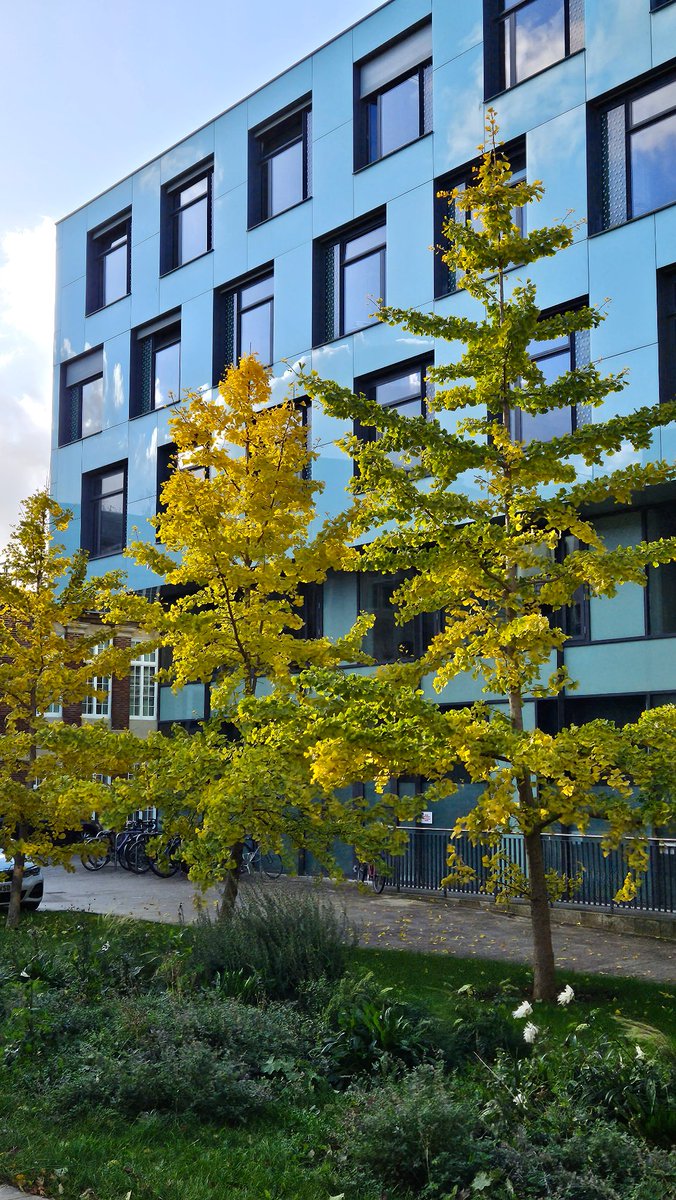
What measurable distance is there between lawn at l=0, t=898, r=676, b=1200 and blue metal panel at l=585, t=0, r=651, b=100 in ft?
50.6

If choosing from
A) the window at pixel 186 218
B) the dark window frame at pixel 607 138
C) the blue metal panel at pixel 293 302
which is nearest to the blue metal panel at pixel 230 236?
the window at pixel 186 218

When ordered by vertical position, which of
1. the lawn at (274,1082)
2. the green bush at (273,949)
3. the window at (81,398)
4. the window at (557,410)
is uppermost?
the window at (81,398)

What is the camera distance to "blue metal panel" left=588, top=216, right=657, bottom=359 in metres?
18.3

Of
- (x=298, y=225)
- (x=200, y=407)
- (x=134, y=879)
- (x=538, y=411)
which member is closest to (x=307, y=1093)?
(x=538, y=411)

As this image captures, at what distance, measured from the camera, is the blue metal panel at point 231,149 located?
27109 mm

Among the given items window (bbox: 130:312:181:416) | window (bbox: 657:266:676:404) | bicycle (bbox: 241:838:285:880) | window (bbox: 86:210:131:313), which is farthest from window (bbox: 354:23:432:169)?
bicycle (bbox: 241:838:285:880)

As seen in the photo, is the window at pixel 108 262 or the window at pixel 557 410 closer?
the window at pixel 557 410

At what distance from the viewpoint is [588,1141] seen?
5738mm

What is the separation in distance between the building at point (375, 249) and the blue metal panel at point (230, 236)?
2.1 inches

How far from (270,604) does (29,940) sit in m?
4.93

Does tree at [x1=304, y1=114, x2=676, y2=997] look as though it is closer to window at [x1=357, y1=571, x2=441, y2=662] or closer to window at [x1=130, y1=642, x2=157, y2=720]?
window at [x1=357, y1=571, x2=441, y2=662]

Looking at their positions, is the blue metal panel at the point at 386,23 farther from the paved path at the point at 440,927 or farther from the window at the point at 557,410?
the paved path at the point at 440,927

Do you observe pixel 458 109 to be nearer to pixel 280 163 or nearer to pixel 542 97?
pixel 542 97

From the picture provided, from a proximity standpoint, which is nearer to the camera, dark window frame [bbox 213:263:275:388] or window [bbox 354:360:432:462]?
window [bbox 354:360:432:462]
